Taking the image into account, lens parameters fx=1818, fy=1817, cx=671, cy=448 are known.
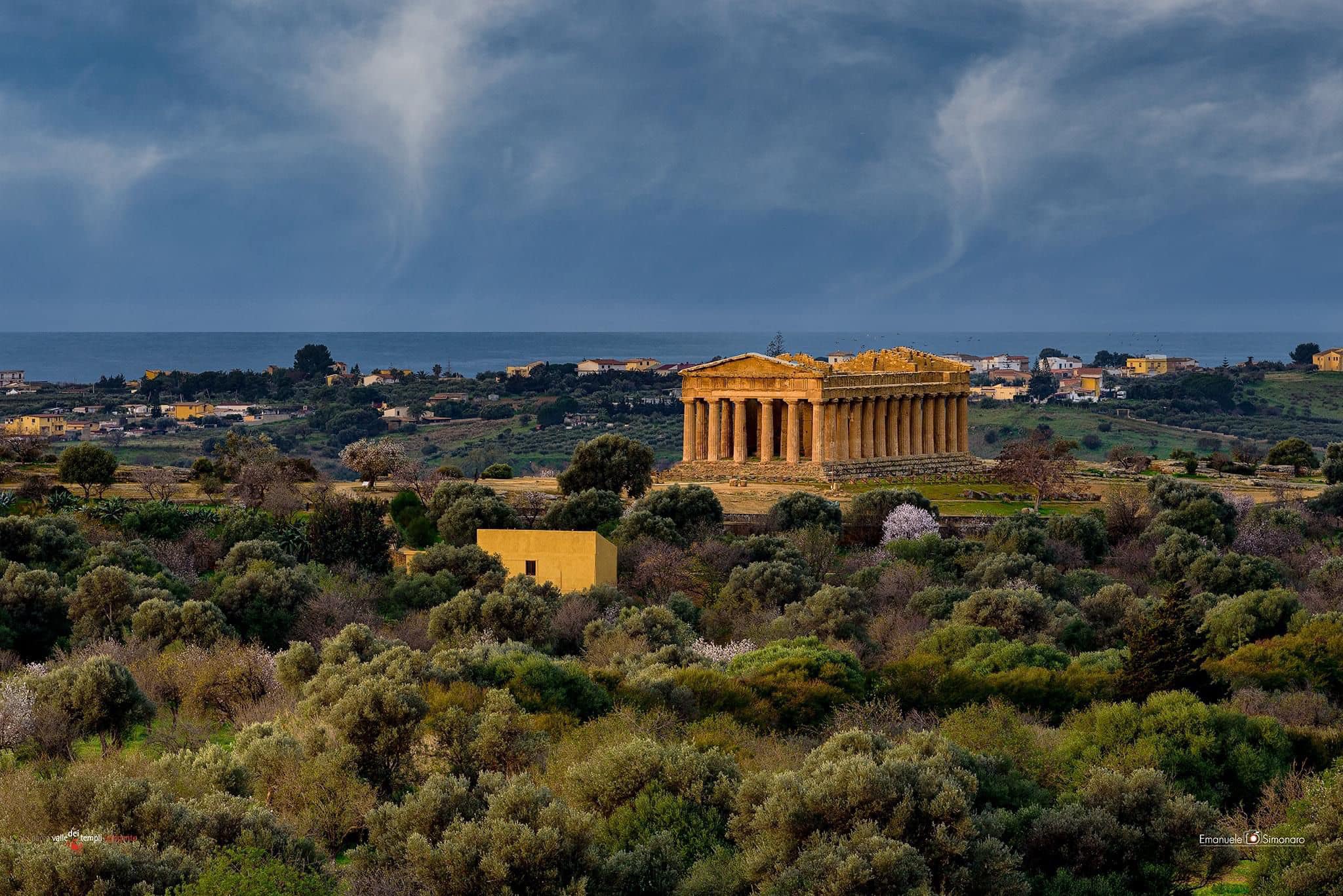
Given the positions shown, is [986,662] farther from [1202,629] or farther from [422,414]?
[422,414]

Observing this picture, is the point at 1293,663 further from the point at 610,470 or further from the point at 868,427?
the point at 868,427

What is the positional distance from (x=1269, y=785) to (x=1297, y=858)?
14.7 feet

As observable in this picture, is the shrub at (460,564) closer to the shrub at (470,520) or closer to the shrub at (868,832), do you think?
the shrub at (470,520)

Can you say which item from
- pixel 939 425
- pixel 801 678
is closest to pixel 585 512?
pixel 939 425

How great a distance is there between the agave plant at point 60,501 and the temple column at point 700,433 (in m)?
26.2

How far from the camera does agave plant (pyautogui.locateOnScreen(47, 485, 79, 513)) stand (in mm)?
56031

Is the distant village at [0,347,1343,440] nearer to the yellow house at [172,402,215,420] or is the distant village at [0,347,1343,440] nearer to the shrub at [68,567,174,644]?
the yellow house at [172,402,215,420]

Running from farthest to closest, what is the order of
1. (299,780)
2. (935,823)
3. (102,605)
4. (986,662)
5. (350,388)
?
1. (350,388)
2. (102,605)
3. (986,662)
4. (299,780)
5. (935,823)

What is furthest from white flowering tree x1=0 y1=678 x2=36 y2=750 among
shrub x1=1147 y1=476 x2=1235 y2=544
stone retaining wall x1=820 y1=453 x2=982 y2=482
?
stone retaining wall x1=820 y1=453 x2=982 y2=482

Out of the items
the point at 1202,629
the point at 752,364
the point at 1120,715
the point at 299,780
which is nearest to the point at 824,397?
the point at 752,364

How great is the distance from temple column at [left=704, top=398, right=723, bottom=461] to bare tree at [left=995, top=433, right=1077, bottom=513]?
11400 mm

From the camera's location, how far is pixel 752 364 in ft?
242

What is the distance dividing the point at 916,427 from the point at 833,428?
5821mm

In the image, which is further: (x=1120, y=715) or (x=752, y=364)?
(x=752, y=364)
